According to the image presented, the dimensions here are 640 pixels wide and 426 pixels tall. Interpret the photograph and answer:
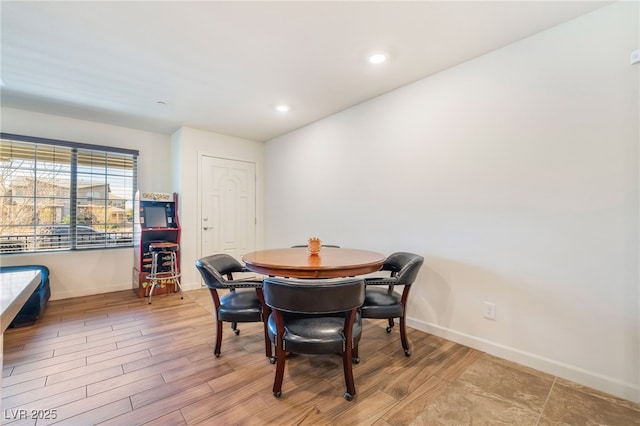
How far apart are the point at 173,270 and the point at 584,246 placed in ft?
15.0

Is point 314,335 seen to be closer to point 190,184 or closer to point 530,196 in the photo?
point 530,196

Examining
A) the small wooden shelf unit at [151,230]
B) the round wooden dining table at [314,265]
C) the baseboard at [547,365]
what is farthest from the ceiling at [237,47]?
the baseboard at [547,365]

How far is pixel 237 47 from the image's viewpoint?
240 centimetres

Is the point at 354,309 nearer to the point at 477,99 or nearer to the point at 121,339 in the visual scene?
the point at 477,99

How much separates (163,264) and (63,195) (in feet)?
5.22

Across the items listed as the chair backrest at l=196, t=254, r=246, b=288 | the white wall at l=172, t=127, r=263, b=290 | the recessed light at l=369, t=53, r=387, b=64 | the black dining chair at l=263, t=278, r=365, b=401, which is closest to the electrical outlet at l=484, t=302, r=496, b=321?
the black dining chair at l=263, t=278, r=365, b=401

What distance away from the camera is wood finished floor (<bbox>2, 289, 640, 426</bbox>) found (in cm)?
172

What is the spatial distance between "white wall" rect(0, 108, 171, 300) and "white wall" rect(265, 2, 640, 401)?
3546mm

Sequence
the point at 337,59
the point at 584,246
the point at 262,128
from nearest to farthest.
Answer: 1. the point at 584,246
2. the point at 337,59
3. the point at 262,128

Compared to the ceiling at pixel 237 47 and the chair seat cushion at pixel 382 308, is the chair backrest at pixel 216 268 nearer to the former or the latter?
the chair seat cushion at pixel 382 308

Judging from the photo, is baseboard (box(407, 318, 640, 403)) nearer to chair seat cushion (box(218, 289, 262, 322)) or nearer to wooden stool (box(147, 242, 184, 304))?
chair seat cushion (box(218, 289, 262, 322))

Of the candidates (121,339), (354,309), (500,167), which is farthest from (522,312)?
(121,339)

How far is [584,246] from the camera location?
2.03 meters

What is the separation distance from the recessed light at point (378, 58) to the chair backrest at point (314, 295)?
6.34 feet
